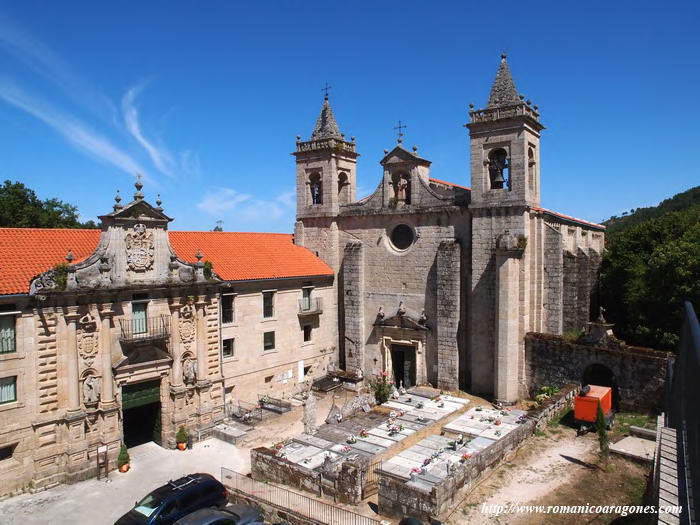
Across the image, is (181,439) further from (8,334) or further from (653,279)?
(653,279)

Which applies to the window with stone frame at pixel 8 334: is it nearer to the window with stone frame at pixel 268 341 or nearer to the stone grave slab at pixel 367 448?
the window with stone frame at pixel 268 341

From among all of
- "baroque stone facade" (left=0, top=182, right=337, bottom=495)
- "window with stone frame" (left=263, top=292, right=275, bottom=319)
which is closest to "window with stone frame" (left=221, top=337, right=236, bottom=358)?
"baroque stone facade" (left=0, top=182, right=337, bottom=495)

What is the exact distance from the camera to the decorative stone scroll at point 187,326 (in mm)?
23688

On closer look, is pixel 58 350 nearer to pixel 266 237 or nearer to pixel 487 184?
pixel 266 237

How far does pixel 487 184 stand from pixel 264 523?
18.9 meters

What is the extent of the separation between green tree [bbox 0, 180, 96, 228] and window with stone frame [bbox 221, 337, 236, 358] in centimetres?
2568

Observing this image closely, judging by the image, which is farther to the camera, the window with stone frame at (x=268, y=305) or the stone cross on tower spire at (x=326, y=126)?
the stone cross on tower spire at (x=326, y=126)

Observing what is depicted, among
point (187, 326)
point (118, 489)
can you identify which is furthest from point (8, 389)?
point (187, 326)

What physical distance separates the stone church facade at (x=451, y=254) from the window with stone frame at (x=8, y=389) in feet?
58.7

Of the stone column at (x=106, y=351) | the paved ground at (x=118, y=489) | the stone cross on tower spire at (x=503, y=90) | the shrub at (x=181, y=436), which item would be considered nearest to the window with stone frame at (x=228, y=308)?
the shrub at (x=181, y=436)

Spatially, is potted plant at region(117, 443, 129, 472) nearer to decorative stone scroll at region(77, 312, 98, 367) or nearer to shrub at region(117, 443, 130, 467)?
shrub at region(117, 443, 130, 467)

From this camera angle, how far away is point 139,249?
72.3 ft

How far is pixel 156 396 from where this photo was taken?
912 inches

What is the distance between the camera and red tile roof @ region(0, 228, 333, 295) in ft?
64.7
